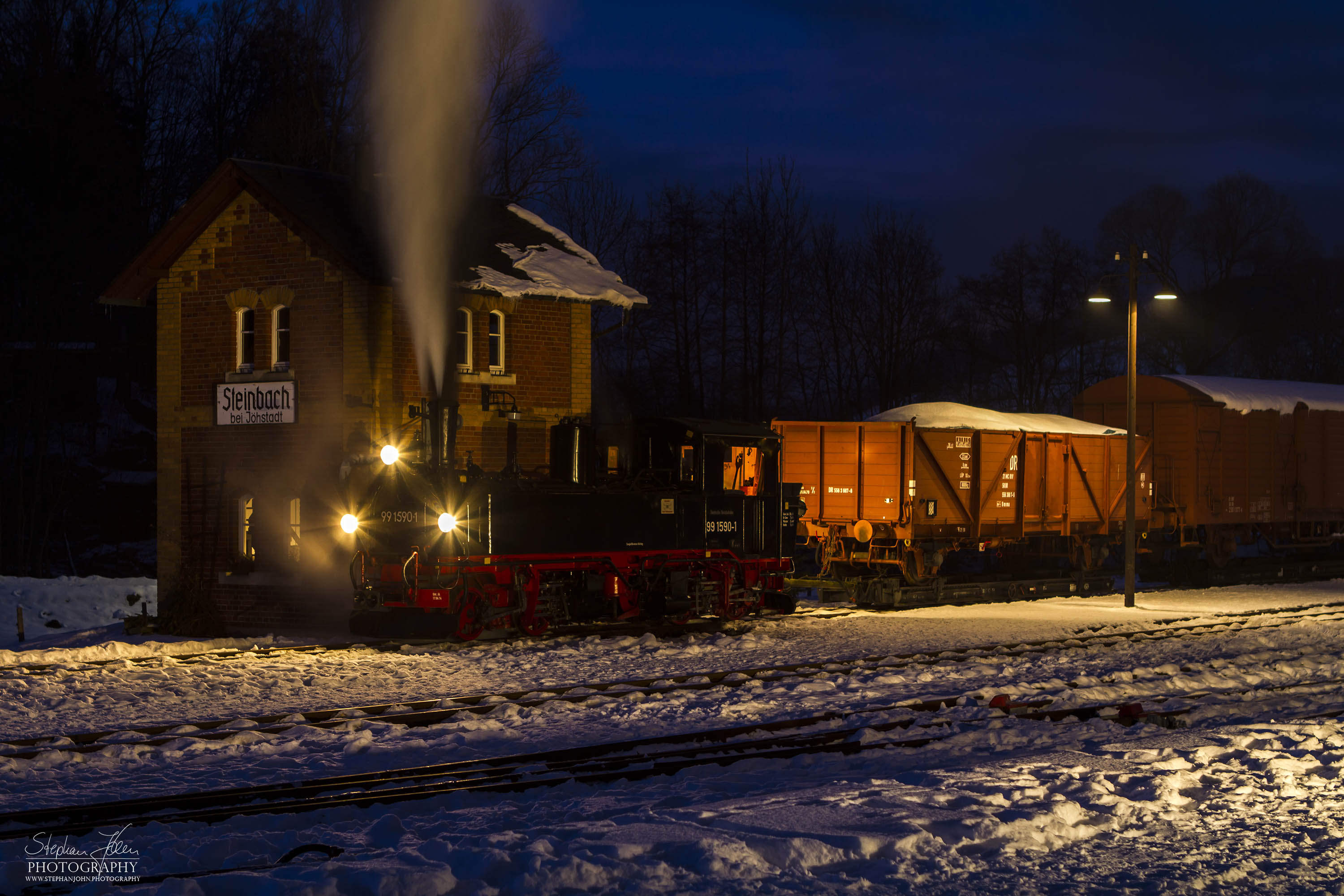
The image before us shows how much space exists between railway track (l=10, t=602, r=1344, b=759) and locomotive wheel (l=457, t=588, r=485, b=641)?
312 centimetres

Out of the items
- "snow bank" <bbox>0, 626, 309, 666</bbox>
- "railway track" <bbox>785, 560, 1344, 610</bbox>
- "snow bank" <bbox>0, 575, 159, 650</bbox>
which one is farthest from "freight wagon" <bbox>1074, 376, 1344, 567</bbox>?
"snow bank" <bbox>0, 575, 159, 650</bbox>

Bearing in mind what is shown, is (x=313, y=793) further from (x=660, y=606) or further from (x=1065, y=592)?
(x=1065, y=592)

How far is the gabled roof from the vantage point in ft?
58.3

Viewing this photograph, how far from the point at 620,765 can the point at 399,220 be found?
10977mm

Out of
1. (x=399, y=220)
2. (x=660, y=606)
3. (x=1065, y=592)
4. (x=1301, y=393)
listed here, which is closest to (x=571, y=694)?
(x=660, y=606)

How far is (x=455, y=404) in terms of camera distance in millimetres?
14633

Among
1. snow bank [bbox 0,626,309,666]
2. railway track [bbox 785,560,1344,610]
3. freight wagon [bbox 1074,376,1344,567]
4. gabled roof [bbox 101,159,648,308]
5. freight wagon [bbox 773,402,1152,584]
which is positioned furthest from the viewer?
freight wagon [bbox 1074,376,1344,567]

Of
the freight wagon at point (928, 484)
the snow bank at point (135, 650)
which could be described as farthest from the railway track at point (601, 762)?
the freight wagon at point (928, 484)

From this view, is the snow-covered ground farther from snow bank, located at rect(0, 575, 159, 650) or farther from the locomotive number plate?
snow bank, located at rect(0, 575, 159, 650)

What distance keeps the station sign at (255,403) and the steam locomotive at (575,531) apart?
3.44m

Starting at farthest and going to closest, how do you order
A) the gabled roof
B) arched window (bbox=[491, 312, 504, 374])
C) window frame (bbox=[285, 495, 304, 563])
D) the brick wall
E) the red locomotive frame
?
arched window (bbox=[491, 312, 504, 374]) → window frame (bbox=[285, 495, 304, 563]) → the gabled roof → the brick wall → the red locomotive frame

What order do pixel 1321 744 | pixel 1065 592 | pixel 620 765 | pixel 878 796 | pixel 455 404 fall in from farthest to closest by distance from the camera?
pixel 1065 592, pixel 455 404, pixel 1321 744, pixel 620 765, pixel 878 796

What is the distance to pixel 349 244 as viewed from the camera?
17891 mm

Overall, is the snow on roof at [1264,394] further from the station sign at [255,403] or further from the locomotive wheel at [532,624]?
the station sign at [255,403]
